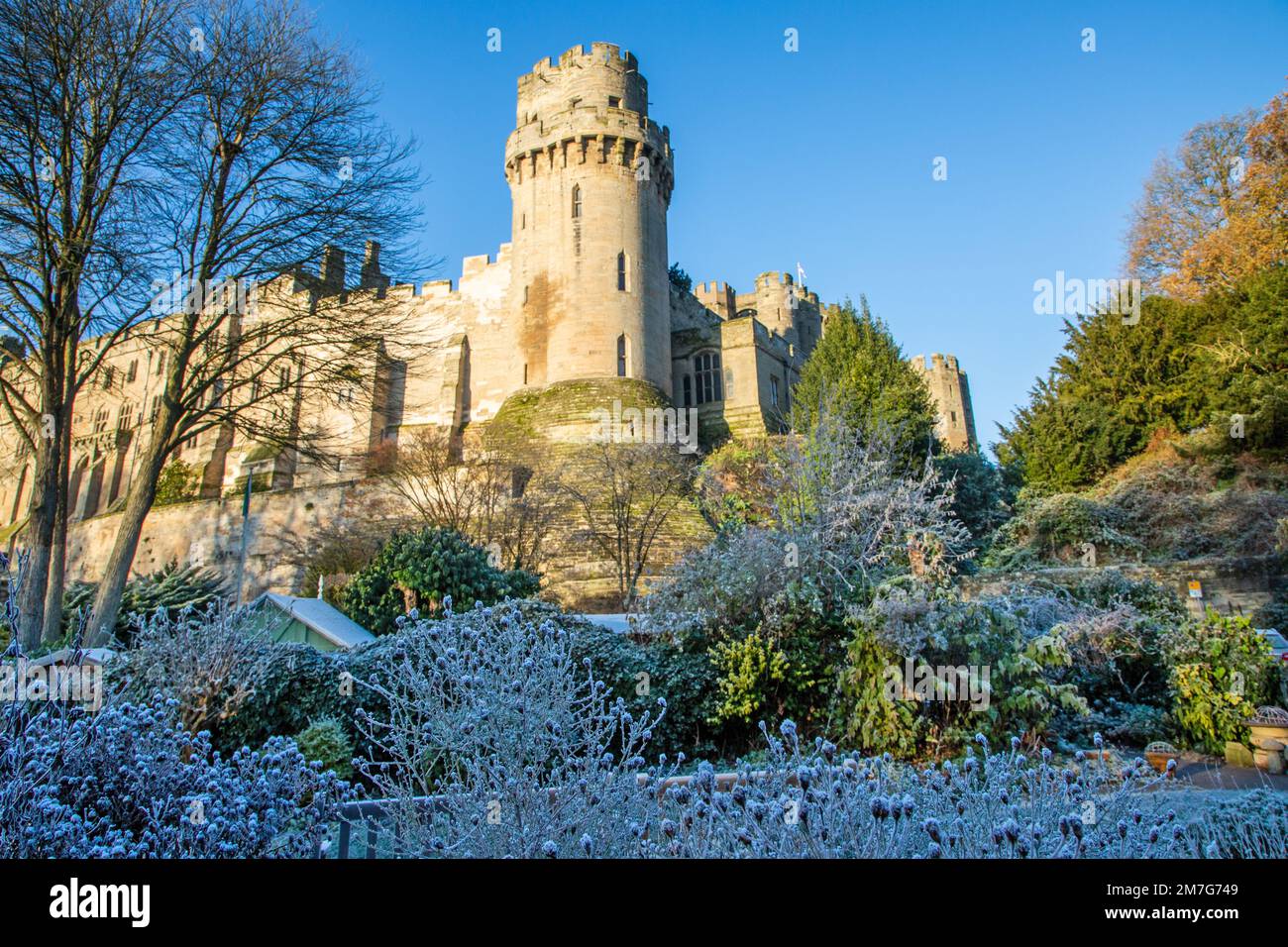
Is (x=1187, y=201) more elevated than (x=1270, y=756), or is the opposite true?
(x=1187, y=201)

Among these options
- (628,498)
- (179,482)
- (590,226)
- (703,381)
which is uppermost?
(590,226)

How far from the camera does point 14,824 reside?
121 inches

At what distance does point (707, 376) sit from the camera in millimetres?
31766

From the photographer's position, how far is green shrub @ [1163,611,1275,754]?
7574 mm

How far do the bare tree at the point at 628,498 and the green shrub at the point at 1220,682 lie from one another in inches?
508

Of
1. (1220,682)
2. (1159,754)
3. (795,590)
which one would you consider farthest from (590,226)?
(1159,754)

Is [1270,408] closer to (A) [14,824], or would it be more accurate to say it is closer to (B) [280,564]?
(A) [14,824]

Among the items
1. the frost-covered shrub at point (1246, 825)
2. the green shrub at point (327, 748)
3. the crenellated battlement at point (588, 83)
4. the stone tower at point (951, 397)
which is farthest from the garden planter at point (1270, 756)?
the stone tower at point (951, 397)

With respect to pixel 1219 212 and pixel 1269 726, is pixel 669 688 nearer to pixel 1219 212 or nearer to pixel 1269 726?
pixel 1269 726

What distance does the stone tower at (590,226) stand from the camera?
2855 centimetres

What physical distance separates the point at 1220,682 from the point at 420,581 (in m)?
9.83

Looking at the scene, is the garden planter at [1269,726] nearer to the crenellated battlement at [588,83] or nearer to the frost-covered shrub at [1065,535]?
the frost-covered shrub at [1065,535]
